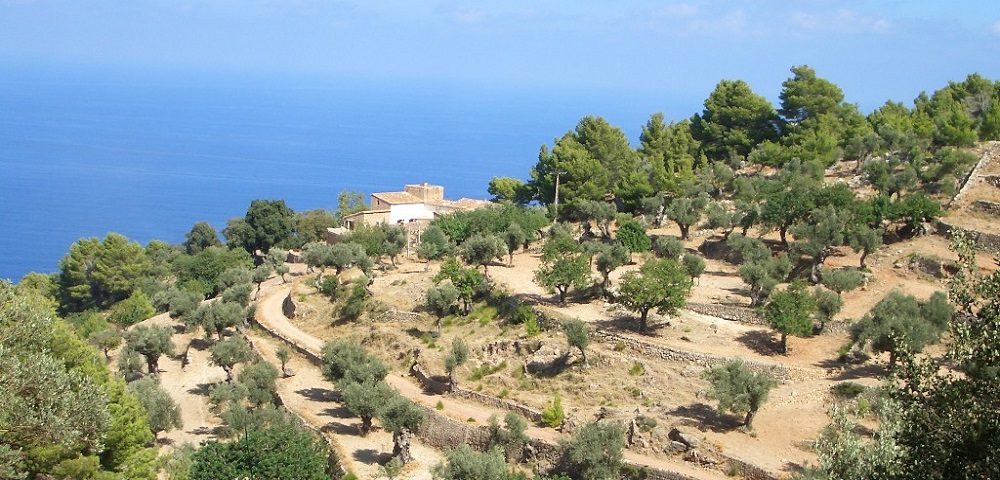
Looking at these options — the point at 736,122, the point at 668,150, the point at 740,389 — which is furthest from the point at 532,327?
the point at 736,122

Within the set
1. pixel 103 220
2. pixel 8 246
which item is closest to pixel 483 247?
pixel 8 246

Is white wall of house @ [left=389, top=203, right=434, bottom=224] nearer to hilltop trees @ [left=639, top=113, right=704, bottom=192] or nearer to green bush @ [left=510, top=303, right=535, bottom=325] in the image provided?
hilltop trees @ [left=639, top=113, right=704, bottom=192]

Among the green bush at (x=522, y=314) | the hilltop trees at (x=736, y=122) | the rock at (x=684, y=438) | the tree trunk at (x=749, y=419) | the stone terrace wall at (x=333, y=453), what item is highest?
the hilltop trees at (x=736, y=122)

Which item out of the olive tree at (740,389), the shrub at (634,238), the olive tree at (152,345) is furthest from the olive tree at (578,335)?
the olive tree at (152,345)

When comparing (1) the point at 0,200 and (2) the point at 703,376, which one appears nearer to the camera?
(2) the point at 703,376

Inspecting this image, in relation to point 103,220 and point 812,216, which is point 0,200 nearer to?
point 103,220

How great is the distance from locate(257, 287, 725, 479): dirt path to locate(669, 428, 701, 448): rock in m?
0.61

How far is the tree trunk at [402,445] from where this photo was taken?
31578 mm

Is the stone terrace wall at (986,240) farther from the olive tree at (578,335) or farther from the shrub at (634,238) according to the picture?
the olive tree at (578,335)

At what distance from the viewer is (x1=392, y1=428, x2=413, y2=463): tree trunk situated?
3158cm

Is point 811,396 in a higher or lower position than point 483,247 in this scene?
lower

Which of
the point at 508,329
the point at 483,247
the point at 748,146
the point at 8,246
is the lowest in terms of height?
the point at 8,246

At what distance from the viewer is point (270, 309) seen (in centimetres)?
4981

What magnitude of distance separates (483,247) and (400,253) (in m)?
13.9
